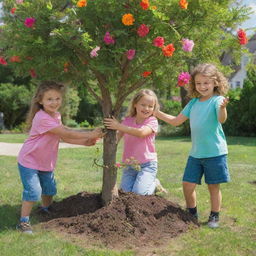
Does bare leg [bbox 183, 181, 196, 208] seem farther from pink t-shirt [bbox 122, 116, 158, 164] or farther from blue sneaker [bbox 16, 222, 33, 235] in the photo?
blue sneaker [bbox 16, 222, 33, 235]

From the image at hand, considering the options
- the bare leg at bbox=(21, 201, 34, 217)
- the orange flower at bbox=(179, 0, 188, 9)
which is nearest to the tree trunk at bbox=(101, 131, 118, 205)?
the bare leg at bbox=(21, 201, 34, 217)

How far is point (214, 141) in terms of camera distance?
13.9ft

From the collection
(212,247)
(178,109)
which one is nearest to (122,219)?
(212,247)

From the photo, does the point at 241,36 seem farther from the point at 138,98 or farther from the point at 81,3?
the point at 81,3

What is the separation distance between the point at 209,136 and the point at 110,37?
152 centimetres

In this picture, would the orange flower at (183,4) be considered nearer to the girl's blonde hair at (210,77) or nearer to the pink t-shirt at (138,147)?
the girl's blonde hair at (210,77)

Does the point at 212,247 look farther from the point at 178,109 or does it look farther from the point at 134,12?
the point at 178,109

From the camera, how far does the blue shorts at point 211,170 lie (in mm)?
4215

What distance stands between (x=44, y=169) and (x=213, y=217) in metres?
1.86

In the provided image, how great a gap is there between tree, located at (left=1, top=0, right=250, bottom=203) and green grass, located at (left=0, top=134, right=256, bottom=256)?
3.26 ft

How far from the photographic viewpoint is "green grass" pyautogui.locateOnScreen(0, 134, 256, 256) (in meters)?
3.43

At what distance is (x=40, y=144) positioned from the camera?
414 centimetres

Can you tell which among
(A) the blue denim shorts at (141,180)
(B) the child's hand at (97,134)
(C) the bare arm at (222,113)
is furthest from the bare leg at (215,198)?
(B) the child's hand at (97,134)

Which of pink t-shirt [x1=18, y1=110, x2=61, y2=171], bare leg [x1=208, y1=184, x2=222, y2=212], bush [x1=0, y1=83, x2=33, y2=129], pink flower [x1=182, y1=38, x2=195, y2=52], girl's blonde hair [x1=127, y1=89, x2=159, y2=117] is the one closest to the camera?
pink flower [x1=182, y1=38, x2=195, y2=52]
